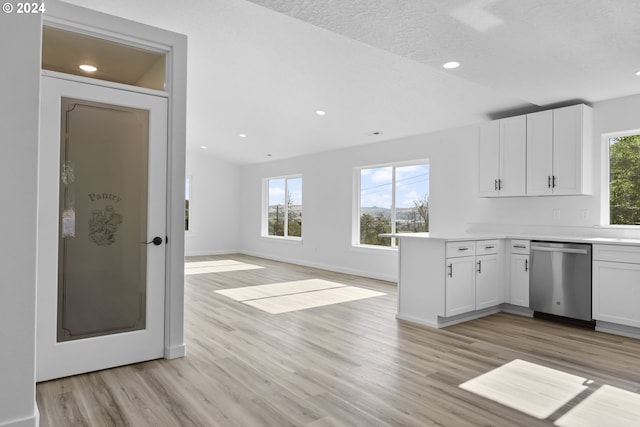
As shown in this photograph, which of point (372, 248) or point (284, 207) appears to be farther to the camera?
point (284, 207)

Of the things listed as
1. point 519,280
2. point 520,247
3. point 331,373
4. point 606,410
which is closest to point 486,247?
point 520,247

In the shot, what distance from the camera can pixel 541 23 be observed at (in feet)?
8.93

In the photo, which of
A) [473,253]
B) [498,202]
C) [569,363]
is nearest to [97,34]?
[473,253]

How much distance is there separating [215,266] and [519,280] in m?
5.71

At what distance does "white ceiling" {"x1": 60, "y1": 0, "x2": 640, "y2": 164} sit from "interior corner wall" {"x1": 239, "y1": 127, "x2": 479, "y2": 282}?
0.31 metres

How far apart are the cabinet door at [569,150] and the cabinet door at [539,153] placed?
0.05 metres

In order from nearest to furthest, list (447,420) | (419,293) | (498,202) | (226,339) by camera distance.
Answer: (447,420) < (226,339) < (419,293) < (498,202)

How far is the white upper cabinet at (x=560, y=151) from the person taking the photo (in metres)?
4.36

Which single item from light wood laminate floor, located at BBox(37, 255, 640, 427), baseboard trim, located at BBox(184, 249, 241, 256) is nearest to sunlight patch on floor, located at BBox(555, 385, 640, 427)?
light wood laminate floor, located at BBox(37, 255, 640, 427)

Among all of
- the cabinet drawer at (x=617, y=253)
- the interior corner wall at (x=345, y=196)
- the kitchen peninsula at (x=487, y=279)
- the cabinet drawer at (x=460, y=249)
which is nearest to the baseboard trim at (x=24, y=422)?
the kitchen peninsula at (x=487, y=279)

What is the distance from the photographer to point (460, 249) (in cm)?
418

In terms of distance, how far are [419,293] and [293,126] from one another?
3.87m

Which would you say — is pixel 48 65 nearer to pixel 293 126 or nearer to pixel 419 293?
pixel 419 293

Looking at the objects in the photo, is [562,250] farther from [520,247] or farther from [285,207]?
[285,207]
